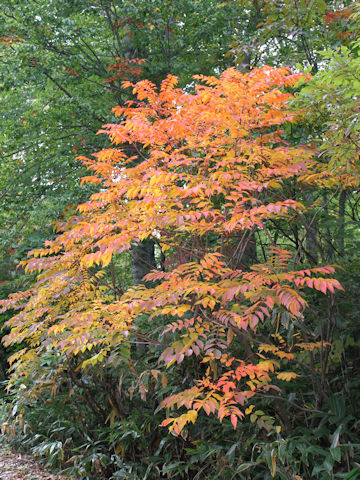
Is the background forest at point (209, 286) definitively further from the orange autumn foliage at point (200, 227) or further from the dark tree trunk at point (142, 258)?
the dark tree trunk at point (142, 258)

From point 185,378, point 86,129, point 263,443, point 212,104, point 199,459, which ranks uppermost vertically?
point 86,129

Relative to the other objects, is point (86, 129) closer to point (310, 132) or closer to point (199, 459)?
point (310, 132)

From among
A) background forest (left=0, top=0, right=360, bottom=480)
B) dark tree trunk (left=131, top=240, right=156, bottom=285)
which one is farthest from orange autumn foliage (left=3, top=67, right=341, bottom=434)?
dark tree trunk (left=131, top=240, right=156, bottom=285)

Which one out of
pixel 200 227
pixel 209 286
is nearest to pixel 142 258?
pixel 200 227

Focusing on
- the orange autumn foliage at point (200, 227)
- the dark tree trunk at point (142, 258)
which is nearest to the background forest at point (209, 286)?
the orange autumn foliage at point (200, 227)

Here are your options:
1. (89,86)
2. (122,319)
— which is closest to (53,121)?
(89,86)

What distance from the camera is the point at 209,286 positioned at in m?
3.17

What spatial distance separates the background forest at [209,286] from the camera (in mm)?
3387

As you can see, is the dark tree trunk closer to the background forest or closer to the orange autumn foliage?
the background forest

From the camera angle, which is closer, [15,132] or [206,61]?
[206,61]

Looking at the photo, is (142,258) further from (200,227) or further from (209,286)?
(209,286)

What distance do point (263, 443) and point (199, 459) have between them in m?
0.77

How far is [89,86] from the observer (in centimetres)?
880

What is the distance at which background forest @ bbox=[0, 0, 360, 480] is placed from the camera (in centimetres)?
339
